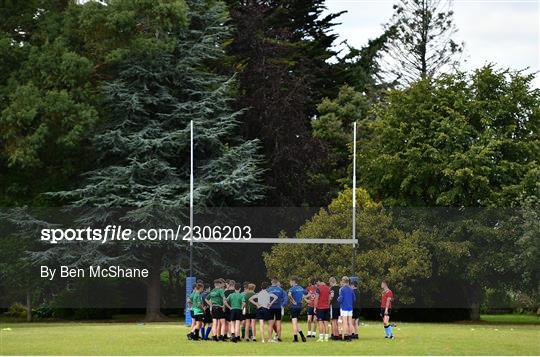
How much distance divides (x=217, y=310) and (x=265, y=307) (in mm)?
1330

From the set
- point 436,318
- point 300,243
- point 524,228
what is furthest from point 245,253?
point 524,228

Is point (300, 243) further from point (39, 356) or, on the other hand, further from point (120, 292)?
point (39, 356)

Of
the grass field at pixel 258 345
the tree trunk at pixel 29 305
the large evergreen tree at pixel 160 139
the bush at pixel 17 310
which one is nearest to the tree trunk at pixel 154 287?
the large evergreen tree at pixel 160 139

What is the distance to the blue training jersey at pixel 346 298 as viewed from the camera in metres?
29.9

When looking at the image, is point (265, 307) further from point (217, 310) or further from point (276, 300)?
point (217, 310)

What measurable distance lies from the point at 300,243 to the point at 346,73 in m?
19.4

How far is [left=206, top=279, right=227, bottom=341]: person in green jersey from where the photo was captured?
30.3 m

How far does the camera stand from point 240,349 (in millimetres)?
27547

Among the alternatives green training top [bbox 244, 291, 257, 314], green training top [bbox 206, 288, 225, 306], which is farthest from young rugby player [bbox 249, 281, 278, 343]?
green training top [bbox 206, 288, 225, 306]

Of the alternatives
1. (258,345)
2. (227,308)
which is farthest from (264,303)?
(258,345)

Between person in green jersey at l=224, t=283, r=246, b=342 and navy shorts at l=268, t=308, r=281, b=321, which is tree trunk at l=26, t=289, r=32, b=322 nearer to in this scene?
person in green jersey at l=224, t=283, r=246, b=342

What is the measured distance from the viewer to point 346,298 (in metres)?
30.1

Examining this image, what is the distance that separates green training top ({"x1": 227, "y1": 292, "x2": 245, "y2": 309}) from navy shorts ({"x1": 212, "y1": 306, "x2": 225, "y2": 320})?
0.36 meters

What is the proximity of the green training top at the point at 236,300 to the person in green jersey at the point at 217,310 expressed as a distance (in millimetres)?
220
